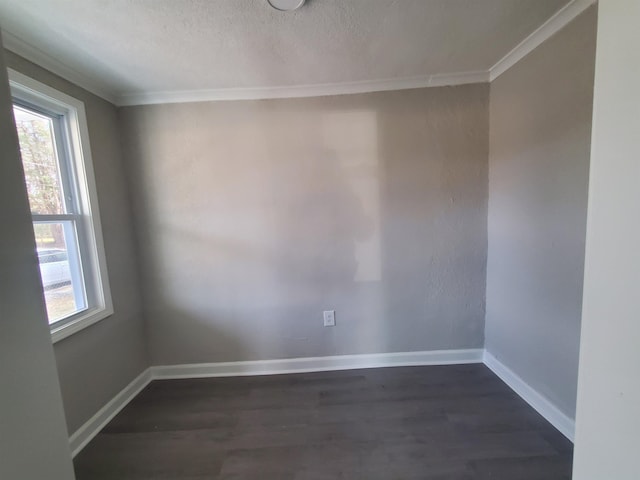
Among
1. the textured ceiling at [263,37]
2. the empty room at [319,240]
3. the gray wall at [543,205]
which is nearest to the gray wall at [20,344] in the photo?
the empty room at [319,240]

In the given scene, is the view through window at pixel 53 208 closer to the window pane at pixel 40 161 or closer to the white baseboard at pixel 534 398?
the window pane at pixel 40 161

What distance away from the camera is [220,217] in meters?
2.09

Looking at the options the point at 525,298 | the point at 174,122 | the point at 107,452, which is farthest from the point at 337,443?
the point at 174,122

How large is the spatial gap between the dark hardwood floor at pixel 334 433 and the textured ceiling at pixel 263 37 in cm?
230

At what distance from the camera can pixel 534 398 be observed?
1.69 m

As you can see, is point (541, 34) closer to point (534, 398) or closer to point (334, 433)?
point (534, 398)

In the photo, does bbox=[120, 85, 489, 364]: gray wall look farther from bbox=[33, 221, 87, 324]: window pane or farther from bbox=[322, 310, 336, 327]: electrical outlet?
bbox=[33, 221, 87, 324]: window pane

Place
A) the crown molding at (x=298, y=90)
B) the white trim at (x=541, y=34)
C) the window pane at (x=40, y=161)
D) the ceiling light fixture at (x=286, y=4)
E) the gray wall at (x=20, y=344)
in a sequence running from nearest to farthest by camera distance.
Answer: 1. the gray wall at (x=20, y=344)
2. the ceiling light fixture at (x=286, y=4)
3. the white trim at (x=541, y=34)
4. the window pane at (x=40, y=161)
5. the crown molding at (x=298, y=90)

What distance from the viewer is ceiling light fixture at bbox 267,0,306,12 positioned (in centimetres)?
117

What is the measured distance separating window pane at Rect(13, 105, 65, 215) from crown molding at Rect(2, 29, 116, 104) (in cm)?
28

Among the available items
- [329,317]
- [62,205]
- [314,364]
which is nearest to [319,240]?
[329,317]

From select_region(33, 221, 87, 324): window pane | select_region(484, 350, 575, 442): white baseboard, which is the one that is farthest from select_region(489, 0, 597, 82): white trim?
select_region(33, 221, 87, 324): window pane

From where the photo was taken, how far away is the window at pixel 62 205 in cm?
147

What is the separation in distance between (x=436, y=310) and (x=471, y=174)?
1.14 metres
